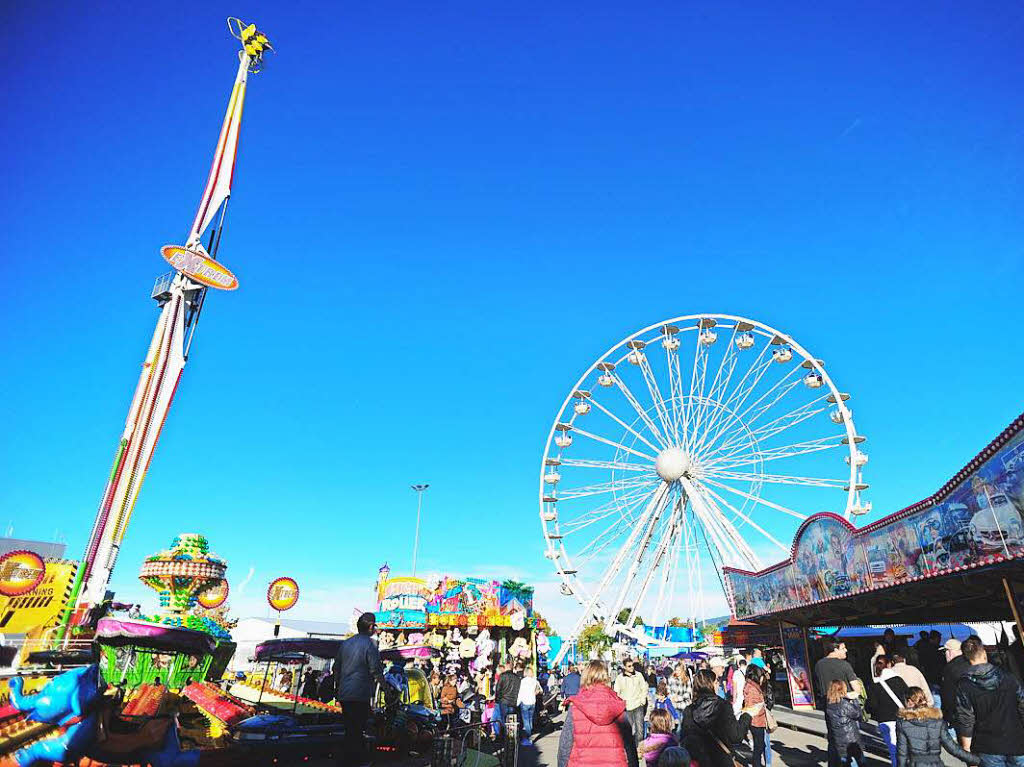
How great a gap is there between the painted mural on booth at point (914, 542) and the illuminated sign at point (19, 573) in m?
18.5

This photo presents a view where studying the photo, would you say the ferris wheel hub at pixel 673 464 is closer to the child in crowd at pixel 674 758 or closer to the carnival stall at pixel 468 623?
the carnival stall at pixel 468 623

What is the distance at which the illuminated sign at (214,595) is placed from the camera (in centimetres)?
2164

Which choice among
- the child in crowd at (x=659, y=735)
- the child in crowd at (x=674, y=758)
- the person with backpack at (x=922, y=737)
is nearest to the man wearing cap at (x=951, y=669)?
the person with backpack at (x=922, y=737)

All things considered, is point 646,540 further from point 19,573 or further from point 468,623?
point 19,573

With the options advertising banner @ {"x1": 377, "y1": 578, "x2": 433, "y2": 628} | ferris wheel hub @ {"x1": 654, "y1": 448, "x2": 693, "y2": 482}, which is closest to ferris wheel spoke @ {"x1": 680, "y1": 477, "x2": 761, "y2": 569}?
ferris wheel hub @ {"x1": 654, "y1": 448, "x2": 693, "y2": 482}

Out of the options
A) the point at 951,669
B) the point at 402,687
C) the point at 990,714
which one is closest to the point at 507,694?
the point at 402,687

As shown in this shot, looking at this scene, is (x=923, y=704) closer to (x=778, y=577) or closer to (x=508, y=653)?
(x=778, y=577)

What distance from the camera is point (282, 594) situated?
22.8 metres

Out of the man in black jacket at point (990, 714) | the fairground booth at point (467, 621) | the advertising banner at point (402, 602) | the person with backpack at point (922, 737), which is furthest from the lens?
the advertising banner at point (402, 602)

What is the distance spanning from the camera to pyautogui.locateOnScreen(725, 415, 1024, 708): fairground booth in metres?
8.16

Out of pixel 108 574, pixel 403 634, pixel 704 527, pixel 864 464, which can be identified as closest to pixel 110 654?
pixel 108 574

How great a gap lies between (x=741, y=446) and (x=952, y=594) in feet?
33.5

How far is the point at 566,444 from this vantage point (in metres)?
25.6

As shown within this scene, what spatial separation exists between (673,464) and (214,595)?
1865 cm
